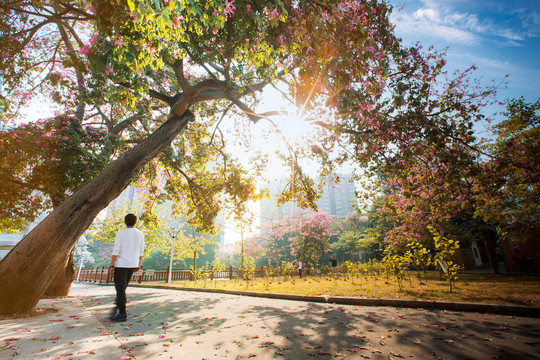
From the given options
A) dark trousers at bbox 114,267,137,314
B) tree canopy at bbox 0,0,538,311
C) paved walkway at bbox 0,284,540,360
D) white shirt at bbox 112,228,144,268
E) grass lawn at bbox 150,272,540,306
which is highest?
tree canopy at bbox 0,0,538,311

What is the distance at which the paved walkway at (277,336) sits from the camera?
250 centimetres

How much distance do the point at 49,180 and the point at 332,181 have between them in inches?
398

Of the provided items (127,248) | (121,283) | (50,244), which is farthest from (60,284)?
(127,248)

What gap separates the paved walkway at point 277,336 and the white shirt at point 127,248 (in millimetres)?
1011

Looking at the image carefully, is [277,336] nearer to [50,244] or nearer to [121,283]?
[121,283]

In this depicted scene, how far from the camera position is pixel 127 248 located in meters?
4.30

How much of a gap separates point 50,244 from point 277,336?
16.4ft

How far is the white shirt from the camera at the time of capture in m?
4.24

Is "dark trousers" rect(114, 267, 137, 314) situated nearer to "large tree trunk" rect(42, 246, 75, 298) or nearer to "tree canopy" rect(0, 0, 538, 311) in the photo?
"tree canopy" rect(0, 0, 538, 311)

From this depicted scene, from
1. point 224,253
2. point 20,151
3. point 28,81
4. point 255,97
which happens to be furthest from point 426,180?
point 224,253

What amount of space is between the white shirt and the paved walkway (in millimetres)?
1011

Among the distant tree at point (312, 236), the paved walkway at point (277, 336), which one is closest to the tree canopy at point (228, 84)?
the paved walkway at point (277, 336)

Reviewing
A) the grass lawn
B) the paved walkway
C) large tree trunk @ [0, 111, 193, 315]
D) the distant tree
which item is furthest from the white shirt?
the distant tree

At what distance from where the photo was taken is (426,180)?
25.7 feet
